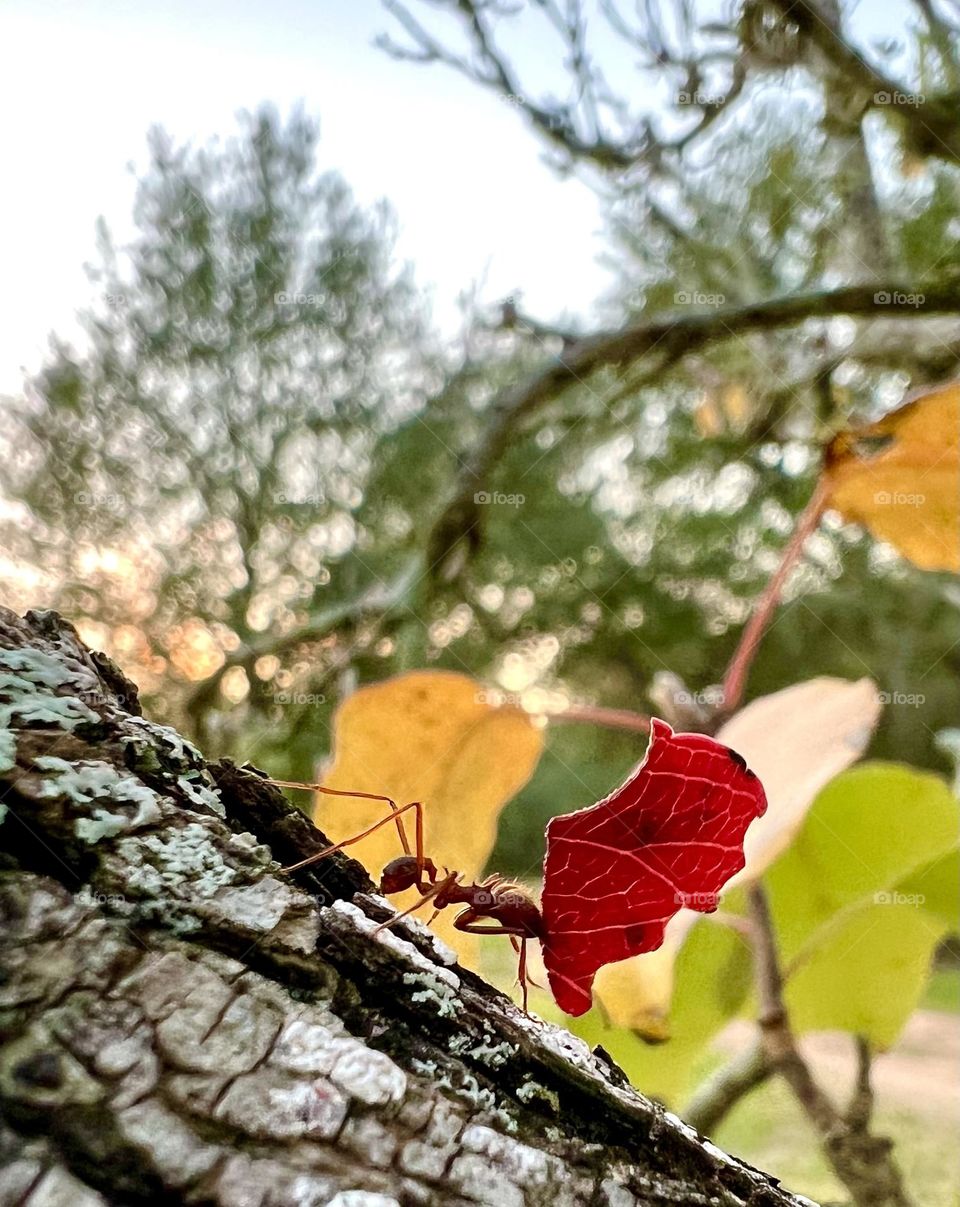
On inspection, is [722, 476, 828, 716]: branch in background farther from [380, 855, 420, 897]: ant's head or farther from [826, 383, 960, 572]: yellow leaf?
[380, 855, 420, 897]: ant's head

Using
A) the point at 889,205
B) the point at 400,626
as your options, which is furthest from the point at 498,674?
the point at 889,205

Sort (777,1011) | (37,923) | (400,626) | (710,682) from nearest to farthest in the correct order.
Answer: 1. (37,923)
2. (777,1011)
3. (400,626)
4. (710,682)

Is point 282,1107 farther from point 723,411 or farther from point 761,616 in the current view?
point 723,411

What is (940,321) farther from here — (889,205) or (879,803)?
(879,803)

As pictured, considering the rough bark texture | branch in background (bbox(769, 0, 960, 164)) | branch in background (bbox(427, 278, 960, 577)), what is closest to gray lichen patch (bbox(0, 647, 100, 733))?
the rough bark texture

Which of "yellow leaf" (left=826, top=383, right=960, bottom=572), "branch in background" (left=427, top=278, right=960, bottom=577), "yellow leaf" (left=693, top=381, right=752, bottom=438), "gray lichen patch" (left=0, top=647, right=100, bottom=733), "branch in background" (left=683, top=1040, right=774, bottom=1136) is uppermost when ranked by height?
"yellow leaf" (left=693, top=381, right=752, bottom=438)

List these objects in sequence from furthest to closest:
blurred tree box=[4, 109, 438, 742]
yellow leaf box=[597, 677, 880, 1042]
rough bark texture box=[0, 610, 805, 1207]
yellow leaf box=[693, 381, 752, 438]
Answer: yellow leaf box=[693, 381, 752, 438]
blurred tree box=[4, 109, 438, 742]
yellow leaf box=[597, 677, 880, 1042]
rough bark texture box=[0, 610, 805, 1207]

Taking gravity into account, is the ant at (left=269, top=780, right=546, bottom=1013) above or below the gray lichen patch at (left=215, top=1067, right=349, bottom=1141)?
above
